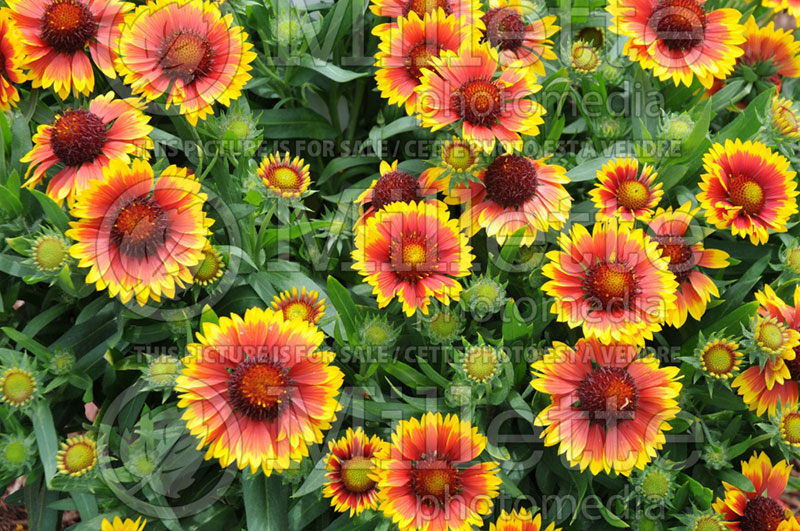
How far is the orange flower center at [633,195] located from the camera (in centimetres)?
159

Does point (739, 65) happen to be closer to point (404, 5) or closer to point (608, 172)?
point (608, 172)

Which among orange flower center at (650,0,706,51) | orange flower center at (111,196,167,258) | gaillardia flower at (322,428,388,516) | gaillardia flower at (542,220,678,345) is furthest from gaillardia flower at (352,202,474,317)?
orange flower center at (650,0,706,51)

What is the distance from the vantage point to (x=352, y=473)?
1.39 m

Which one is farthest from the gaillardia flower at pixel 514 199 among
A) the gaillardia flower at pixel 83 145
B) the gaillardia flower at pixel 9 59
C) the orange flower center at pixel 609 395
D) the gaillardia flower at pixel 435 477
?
the gaillardia flower at pixel 9 59

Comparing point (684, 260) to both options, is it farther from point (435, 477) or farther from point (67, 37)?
point (67, 37)

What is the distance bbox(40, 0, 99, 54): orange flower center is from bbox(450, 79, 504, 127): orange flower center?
0.87m

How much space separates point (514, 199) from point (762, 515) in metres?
0.91

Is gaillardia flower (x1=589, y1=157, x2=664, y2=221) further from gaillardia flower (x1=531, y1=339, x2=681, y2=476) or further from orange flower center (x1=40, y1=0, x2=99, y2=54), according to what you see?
orange flower center (x1=40, y1=0, x2=99, y2=54)

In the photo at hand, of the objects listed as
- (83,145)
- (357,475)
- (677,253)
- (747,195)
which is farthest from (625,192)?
(83,145)

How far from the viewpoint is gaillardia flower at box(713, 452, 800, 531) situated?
1.51 metres

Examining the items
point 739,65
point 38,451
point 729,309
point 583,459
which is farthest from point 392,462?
point 739,65

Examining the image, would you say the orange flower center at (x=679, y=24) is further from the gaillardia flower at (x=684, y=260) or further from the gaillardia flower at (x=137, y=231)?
the gaillardia flower at (x=137, y=231)

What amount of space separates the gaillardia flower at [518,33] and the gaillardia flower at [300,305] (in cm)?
83

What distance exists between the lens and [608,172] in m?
1.64
